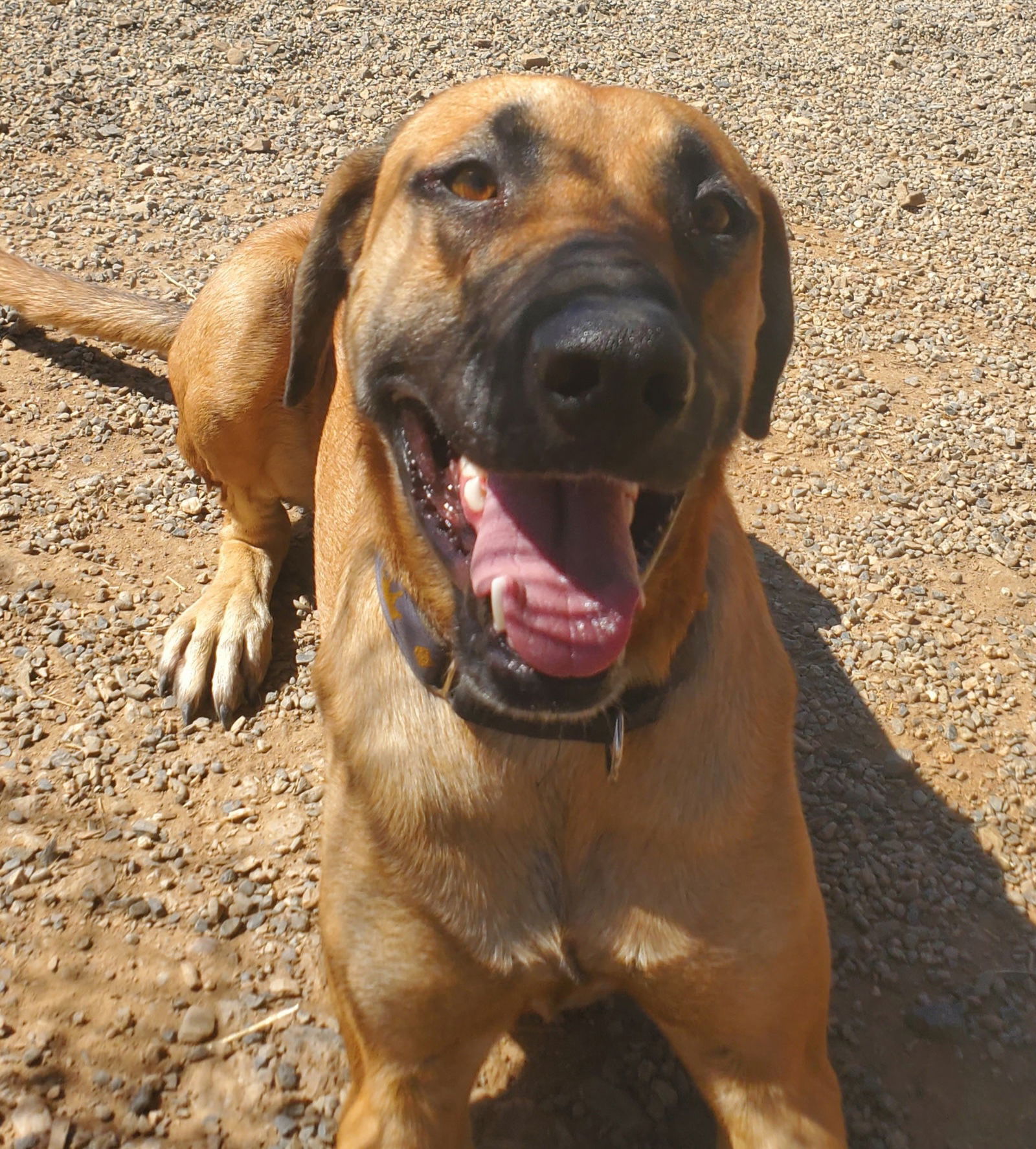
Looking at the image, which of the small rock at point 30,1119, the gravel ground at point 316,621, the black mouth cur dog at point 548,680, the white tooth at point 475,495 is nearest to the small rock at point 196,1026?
the gravel ground at point 316,621

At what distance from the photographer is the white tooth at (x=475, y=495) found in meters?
1.86

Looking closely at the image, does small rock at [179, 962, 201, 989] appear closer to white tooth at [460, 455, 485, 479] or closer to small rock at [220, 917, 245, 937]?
small rock at [220, 917, 245, 937]

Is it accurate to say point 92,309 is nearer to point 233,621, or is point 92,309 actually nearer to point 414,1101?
point 233,621

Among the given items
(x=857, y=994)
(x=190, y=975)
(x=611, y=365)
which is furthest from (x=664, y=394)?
(x=190, y=975)

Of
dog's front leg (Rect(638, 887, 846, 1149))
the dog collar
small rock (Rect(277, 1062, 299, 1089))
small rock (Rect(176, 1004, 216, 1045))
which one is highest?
the dog collar

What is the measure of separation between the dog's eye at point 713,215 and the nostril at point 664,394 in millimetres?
616

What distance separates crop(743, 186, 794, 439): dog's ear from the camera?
95.6 inches

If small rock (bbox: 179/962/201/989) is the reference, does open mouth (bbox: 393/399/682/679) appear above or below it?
above

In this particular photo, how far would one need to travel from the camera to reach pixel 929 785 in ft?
9.93

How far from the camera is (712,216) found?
81.7 inches

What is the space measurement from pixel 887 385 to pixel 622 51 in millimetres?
4061

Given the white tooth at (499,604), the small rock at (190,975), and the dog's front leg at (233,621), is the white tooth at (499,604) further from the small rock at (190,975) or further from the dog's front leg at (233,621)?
the dog's front leg at (233,621)

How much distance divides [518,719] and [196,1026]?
4.04ft

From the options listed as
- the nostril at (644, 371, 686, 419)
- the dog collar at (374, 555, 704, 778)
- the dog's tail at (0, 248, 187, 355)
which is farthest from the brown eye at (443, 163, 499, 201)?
the dog's tail at (0, 248, 187, 355)
